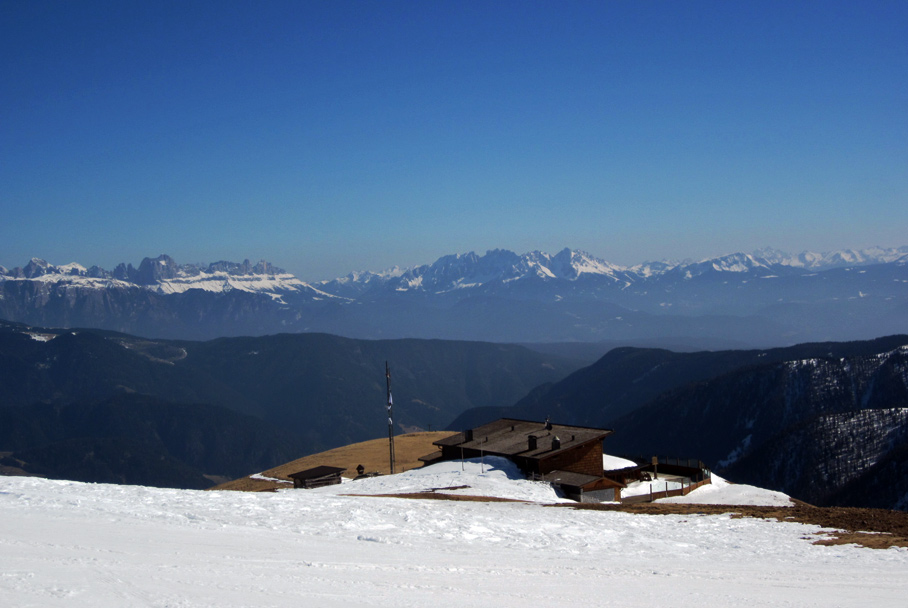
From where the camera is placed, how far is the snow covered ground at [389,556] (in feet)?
39.6

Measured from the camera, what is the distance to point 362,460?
210 ft

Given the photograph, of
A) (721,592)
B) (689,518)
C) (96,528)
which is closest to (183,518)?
(96,528)

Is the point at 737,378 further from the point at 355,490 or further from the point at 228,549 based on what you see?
the point at 228,549

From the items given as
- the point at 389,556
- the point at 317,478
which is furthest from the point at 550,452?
the point at 389,556

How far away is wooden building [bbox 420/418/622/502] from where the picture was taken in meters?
33.3

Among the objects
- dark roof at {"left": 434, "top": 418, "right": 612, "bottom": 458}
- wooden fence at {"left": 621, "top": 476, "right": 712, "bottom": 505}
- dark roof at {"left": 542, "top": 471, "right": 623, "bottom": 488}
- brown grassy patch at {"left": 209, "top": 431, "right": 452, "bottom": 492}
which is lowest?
brown grassy patch at {"left": 209, "top": 431, "right": 452, "bottom": 492}

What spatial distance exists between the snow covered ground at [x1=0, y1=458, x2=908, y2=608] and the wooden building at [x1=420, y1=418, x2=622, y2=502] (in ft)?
32.7

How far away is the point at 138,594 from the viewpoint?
36.5ft

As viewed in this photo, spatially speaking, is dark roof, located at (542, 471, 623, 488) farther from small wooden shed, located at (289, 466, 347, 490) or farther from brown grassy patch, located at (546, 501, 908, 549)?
small wooden shed, located at (289, 466, 347, 490)

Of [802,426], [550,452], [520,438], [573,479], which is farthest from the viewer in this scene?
[802,426]

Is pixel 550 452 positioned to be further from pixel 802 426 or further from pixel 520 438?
pixel 802 426

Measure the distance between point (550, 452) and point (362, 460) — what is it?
3174 centimetres

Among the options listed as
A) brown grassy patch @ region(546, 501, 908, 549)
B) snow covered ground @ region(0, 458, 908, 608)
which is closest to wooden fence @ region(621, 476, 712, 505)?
brown grassy patch @ region(546, 501, 908, 549)

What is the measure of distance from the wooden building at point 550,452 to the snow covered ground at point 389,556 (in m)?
9.98
